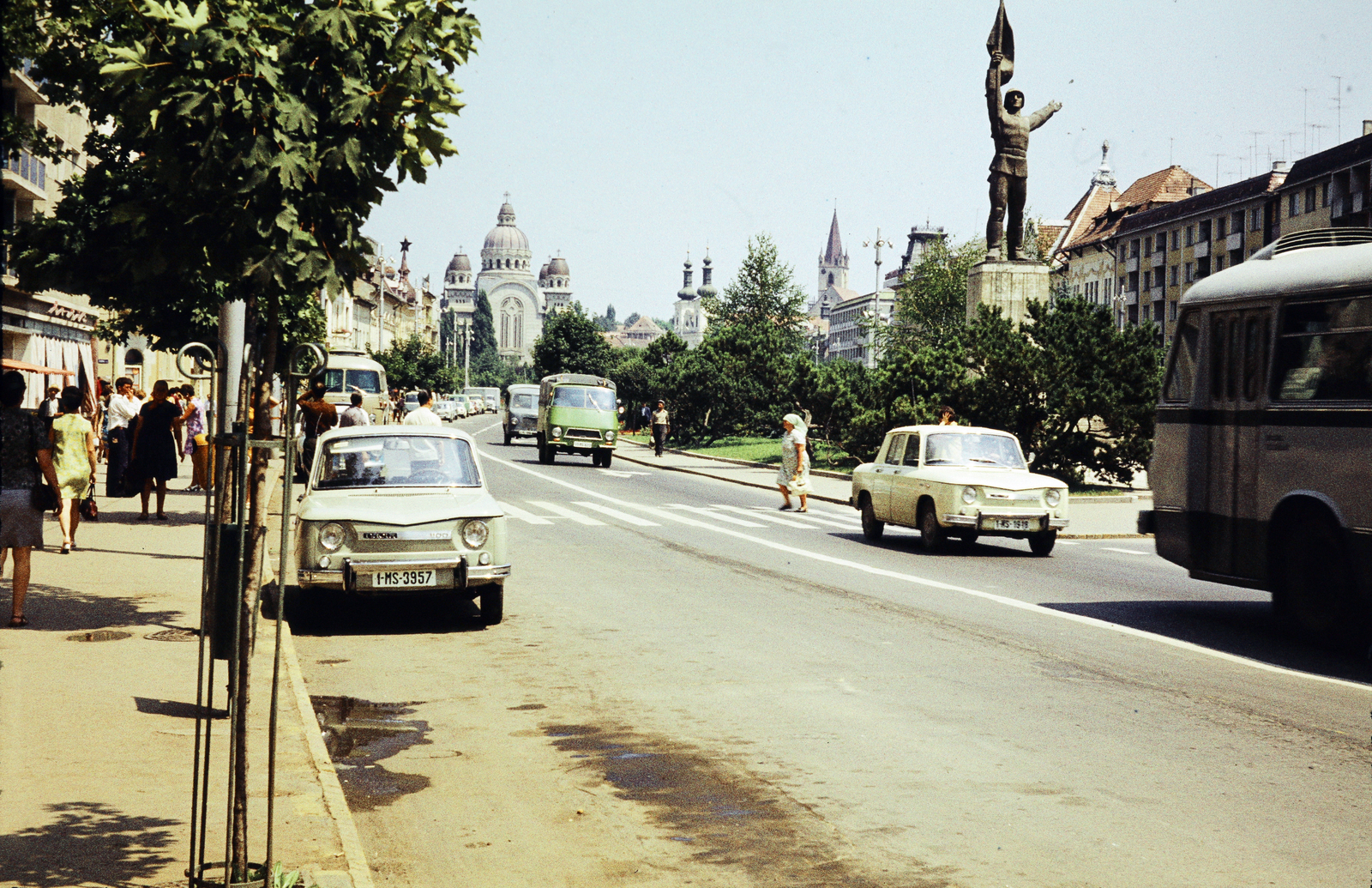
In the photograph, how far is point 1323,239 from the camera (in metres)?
11.8

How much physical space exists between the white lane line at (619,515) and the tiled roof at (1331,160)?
186 ft

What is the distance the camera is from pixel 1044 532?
18.1 metres

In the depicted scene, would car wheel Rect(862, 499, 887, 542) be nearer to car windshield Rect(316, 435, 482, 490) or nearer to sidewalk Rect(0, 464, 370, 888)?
car windshield Rect(316, 435, 482, 490)

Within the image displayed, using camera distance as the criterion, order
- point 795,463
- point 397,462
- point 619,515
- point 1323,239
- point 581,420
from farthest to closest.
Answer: point 581,420 → point 795,463 → point 619,515 → point 397,462 → point 1323,239

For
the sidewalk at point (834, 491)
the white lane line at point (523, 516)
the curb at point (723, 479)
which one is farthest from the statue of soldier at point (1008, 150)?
the white lane line at point (523, 516)

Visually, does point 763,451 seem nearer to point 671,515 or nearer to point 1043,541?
point 671,515

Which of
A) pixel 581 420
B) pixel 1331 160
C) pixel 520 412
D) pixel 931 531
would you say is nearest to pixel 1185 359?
pixel 931 531

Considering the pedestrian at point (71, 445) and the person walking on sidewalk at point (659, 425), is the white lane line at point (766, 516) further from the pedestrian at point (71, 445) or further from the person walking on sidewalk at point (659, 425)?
the person walking on sidewalk at point (659, 425)

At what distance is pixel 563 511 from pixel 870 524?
6.19m

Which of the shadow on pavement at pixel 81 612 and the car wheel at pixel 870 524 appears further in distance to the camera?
the car wheel at pixel 870 524

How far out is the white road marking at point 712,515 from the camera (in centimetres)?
2267

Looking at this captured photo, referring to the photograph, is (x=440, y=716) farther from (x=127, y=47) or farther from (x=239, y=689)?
(x=127, y=47)

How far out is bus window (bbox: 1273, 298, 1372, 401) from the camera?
10.5 metres

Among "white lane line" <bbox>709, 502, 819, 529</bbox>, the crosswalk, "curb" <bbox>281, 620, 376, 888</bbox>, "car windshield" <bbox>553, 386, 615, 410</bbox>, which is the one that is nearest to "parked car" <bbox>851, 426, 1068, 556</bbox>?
the crosswalk
